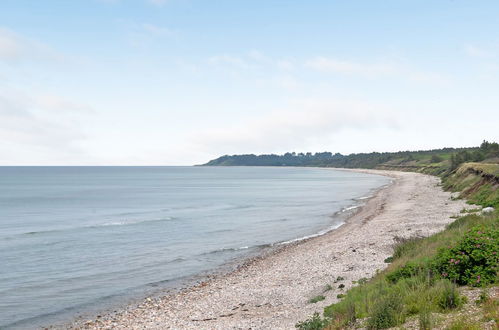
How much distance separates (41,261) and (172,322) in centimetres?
2217

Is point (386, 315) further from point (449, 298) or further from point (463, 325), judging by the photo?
point (463, 325)

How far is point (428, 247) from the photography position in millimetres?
21625

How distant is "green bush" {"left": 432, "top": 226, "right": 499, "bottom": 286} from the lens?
14727mm

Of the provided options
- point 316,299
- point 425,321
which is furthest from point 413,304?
point 316,299

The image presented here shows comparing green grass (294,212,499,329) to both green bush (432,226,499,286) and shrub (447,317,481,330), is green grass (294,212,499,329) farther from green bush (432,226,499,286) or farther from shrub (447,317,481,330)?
shrub (447,317,481,330)

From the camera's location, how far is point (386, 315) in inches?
501

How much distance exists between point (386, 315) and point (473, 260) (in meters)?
4.64

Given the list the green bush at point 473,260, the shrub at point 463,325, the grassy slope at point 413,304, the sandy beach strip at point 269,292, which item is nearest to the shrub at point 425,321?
the grassy slope at point 413,304

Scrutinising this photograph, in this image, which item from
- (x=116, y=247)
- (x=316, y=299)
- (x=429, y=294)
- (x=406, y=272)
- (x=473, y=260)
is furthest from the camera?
(x=116, y=247)

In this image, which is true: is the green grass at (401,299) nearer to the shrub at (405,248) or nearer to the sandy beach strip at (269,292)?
the sandy beach strip at (269,292)

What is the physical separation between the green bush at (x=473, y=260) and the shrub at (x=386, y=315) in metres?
2.97

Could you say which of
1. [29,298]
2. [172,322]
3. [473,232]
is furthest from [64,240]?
[473,232]

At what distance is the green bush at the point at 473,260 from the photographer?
48.3ft

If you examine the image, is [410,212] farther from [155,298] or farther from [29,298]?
[29,298]
